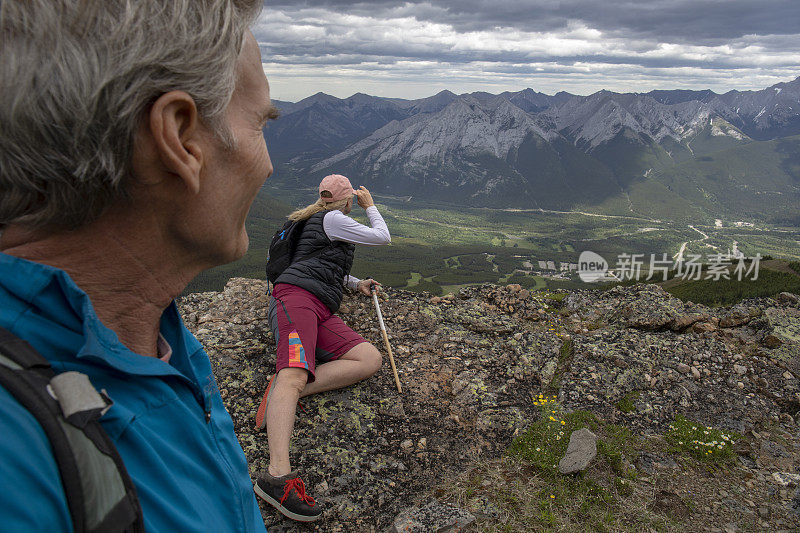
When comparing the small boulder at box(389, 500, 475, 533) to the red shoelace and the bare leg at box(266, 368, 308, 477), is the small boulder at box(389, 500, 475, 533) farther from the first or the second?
the bare leg at box(266, 368, 308, 477)

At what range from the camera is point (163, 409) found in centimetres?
142

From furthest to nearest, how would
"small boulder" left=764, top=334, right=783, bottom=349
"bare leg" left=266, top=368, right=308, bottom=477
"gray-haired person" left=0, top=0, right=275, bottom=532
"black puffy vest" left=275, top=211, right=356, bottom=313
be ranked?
"small boulder" left=764, top=334, right=783, bottom=349, "black puffy vest" left=275, top=211, right=356, bottom=313, "bare leg" left=266, top=368, right=308, bottom=477, "gray-haired person" left=0, top=0, right=275, bottom=532

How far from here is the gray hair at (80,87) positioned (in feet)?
3.69

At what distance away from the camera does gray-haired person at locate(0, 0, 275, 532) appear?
1121 mm

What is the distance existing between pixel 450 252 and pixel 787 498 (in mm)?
156617

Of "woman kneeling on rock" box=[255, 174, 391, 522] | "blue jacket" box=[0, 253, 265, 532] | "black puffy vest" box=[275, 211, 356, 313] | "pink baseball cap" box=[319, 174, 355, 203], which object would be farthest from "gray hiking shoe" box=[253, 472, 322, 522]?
"pink baseball cap" box=[319, 174, 355, 203]

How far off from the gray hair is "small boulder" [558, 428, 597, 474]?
19.2 feet

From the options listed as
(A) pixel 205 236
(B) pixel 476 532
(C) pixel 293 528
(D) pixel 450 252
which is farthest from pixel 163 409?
(D) pixel 450 252

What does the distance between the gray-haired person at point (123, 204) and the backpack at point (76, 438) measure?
20mm

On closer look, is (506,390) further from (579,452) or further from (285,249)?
(285,249)

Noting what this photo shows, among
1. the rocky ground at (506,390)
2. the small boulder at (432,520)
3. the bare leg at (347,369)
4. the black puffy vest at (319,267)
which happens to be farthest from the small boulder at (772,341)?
Answer: the black puffy vest at (319,267)

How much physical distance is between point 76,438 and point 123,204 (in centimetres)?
70

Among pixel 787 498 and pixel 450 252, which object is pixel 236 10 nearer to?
pixel 787 498

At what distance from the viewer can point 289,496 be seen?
14.7 feet
